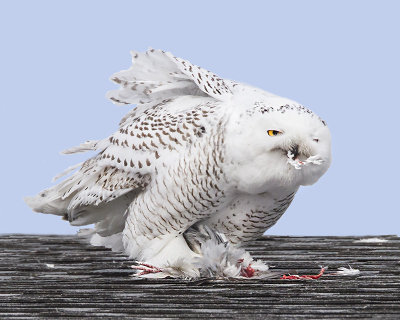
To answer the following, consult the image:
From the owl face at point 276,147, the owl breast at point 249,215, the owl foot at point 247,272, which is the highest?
the owl face at point 276,147

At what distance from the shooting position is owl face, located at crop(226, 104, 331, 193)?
258 inches

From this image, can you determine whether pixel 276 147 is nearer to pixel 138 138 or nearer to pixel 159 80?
pixel 138 138

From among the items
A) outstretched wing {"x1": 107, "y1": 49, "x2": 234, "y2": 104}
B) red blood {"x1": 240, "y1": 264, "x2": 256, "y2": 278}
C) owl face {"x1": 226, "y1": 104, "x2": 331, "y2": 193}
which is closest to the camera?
owl face {"x1": 226, "y1": 104, "x2": 331, "y2": 193}

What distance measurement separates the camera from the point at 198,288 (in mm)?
6414

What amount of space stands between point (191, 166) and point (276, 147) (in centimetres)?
51

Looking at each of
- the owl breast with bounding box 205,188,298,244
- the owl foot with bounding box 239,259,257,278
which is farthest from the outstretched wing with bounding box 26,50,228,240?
the owl foot with bounding box 239,259,257,278

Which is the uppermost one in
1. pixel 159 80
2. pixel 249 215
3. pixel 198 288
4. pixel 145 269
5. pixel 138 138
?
pixel 159 80

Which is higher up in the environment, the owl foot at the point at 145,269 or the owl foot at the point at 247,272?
the owl foot at the point at 247,272

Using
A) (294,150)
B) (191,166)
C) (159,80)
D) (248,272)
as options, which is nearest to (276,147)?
(294,150)

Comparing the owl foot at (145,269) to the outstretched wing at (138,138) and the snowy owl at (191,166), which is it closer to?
the snowy owl at (191,166)

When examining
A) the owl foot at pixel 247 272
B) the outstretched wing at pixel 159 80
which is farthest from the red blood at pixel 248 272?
the outstretched wing at pixel 159 80

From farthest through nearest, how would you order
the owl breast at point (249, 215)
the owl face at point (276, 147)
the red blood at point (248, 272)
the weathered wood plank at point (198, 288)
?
1. the owl breast at point (249, 215)
2. the red blood at point (248, 272)
3. the owl face at point (276, 147)
4. the weathered wood plank at point (198, 288)

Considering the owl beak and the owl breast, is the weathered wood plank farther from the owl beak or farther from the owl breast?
the owl beak

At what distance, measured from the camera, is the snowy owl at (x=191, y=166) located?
6617 mm
